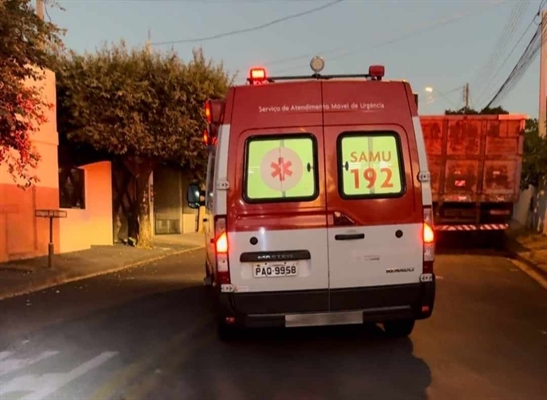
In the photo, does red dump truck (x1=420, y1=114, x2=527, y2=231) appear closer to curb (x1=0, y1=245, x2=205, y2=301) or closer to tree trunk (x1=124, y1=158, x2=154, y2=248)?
curb (x1=0, y1=245, x2=205, y2=301)

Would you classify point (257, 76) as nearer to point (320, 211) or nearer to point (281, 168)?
point (281, 168)

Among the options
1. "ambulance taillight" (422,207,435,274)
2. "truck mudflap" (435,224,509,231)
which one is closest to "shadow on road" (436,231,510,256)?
"truck mudflap" (435,224,509,231)

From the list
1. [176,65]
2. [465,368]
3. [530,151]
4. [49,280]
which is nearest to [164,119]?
[176,65]

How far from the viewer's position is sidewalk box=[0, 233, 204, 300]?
38.8 ft

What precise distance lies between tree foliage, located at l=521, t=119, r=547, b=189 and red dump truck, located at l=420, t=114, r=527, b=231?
3.06 metres

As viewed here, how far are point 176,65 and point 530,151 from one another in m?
11.2

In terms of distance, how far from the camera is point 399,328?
7.03m

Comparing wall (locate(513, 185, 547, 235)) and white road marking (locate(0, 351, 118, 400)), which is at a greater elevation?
wall (locate(513, 185, 547, 235))

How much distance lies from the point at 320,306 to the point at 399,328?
145cm

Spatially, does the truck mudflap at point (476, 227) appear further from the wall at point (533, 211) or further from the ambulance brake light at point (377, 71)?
the ambulance brake light at point (377, 71)

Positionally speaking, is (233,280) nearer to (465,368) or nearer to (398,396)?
(398,396)

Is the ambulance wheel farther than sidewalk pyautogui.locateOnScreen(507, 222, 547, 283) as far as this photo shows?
No

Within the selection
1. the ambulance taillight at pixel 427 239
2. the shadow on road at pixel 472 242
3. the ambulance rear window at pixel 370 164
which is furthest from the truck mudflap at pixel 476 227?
the ambulance rear window at pixel 370 164

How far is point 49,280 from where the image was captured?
496 inches
